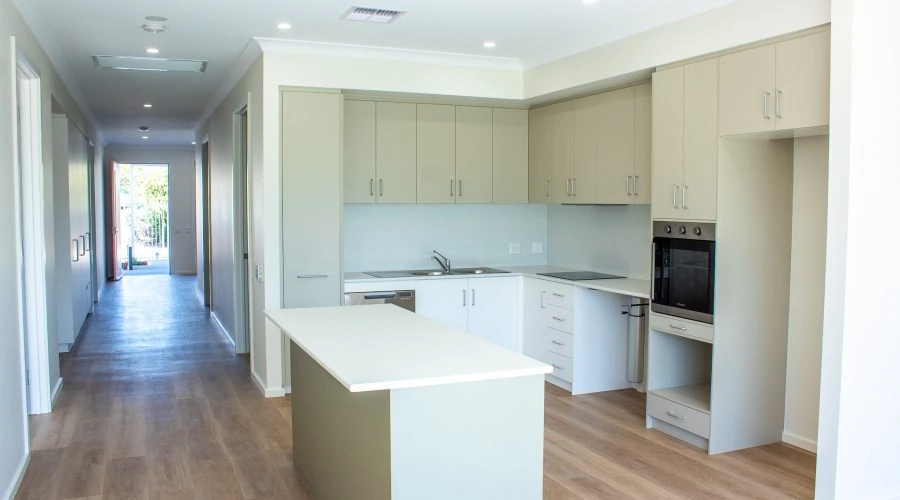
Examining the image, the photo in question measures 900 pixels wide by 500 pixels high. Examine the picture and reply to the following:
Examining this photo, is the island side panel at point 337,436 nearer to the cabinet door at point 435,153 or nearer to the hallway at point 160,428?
the hallway at point 160,428

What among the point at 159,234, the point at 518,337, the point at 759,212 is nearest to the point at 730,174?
the point at 759,212

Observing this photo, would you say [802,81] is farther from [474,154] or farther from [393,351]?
[474,154]

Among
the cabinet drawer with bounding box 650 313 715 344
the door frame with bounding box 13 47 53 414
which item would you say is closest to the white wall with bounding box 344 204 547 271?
the door frame with bounding box 13 47 53 414

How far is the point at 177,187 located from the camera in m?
14.4

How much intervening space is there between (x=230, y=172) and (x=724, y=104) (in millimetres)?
4586

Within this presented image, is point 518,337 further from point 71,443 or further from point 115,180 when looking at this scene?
point 115,180

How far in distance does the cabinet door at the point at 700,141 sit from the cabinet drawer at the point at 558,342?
1.52 m

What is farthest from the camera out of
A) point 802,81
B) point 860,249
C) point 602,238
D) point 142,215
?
point 142,215

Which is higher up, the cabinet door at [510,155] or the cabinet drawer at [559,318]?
the cabinet door at [510,155]

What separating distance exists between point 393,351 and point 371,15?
236cm

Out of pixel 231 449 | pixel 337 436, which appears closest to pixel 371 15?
pixel 337 436

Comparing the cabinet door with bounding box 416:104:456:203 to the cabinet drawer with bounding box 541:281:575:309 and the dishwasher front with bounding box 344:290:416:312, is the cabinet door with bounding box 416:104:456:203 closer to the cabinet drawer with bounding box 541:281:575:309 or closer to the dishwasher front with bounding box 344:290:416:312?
the dishwasher front with bounding box 344:290:416:312

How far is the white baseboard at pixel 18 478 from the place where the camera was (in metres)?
3.49

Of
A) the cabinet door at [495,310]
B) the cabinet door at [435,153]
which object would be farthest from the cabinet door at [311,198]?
the cabinet door at [495,310]
